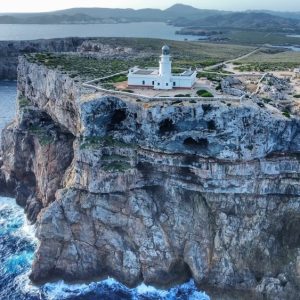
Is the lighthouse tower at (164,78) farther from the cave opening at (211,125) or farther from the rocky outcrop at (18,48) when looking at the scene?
the rocky outcrop at (18,48)

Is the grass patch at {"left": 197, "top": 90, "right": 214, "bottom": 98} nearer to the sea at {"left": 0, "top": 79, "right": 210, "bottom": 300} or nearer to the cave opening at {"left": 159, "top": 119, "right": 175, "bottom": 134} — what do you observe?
the cave opening at {"left": 159, "top": 119, "right": 175, "bottom": 134}

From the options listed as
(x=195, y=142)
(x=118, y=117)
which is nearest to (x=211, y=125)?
(x=195, y=142)

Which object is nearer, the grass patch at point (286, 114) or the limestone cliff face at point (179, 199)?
the limestone cliff face at point (179, 199)

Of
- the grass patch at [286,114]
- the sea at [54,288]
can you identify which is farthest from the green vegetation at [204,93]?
the sea at [54,288]

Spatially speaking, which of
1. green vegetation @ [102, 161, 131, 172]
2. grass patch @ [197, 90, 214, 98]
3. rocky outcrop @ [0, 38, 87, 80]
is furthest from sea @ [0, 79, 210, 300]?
rocky outcrop @ [0, 38, 87, 80]

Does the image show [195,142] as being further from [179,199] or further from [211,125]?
[179,199]

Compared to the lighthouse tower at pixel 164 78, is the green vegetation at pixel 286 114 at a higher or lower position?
lower

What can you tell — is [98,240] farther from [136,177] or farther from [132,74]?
[132,74]
